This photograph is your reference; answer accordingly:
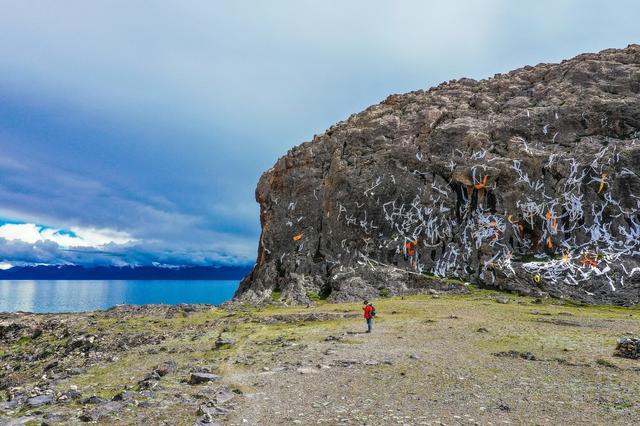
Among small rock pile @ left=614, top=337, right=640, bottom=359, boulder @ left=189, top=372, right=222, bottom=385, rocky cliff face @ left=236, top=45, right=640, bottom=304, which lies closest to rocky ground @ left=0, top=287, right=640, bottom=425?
boulder @ left=189, top=372, right=222, bottom=385

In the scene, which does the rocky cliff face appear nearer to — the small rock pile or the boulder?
the small rock pile

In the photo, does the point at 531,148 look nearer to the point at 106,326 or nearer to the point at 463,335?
the point at 463,335

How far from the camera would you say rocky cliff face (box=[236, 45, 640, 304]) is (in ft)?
187

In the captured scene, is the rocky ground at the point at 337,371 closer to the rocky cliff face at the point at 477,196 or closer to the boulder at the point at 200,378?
the boulder at the point at 200,378

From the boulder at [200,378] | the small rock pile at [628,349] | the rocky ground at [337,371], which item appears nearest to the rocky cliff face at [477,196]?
the rocky ground at [337,371]

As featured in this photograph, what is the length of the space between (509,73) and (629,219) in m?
44.6

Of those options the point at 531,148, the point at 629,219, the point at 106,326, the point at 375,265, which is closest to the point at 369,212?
the point at 375,265

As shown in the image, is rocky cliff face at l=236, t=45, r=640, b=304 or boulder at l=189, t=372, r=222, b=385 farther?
rocky cliff face at l=236, t=45, r=640, b=304

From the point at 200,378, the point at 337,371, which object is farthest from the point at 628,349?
the point at 200,378

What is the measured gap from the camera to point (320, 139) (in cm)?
8294

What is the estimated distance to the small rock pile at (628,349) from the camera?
69.1 feet

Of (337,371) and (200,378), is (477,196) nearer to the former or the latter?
(337,371)

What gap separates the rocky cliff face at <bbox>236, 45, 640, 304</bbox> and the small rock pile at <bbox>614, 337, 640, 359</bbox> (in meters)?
31.9

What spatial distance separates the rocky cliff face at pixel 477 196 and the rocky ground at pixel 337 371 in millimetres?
17656
